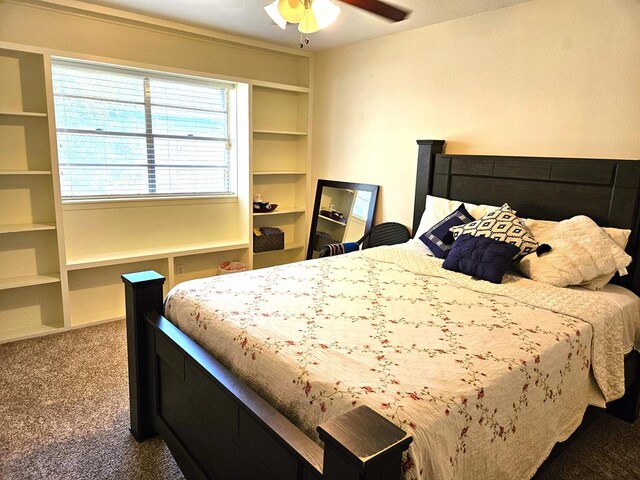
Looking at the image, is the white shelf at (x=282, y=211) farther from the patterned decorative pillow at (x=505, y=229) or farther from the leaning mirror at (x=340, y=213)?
the patterned decorative pillow at (x=505, y=229)

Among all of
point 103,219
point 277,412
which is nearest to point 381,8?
point 277,412

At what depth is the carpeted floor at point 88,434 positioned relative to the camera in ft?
6.40

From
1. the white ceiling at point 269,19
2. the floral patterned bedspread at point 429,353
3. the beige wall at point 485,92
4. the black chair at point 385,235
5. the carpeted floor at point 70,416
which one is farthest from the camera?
the black chair at point 385,235

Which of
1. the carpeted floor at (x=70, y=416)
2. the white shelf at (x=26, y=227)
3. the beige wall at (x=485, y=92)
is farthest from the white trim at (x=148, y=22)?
the carpeted floor at (x=70, y=416)

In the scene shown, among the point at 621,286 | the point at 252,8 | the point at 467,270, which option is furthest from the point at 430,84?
the point at 621,286

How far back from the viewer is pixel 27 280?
3.20 metres

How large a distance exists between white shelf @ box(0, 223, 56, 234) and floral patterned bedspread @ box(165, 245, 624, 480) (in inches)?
66.4

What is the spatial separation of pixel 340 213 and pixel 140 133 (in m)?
2.01

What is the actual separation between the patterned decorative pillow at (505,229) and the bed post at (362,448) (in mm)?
1815

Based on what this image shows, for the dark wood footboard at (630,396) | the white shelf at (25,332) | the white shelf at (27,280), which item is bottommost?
the white shelf at (25,332)

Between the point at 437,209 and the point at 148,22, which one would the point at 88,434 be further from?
the point at 148,22

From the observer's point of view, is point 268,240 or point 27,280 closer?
point 27,280

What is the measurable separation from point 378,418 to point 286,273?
152 centimetres

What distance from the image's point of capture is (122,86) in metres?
3.60
